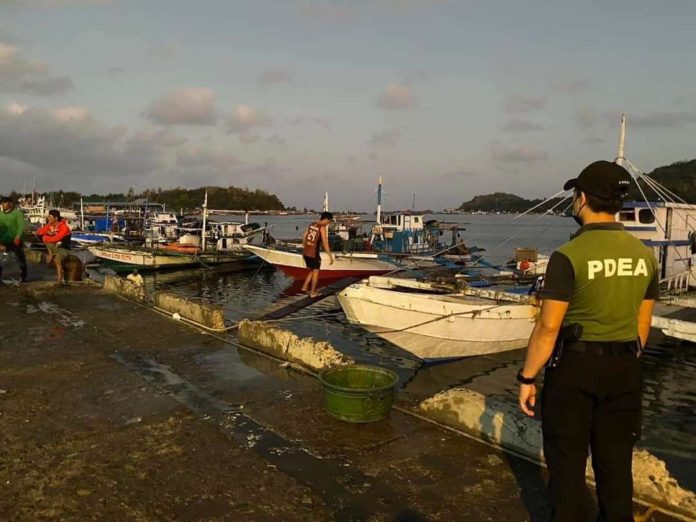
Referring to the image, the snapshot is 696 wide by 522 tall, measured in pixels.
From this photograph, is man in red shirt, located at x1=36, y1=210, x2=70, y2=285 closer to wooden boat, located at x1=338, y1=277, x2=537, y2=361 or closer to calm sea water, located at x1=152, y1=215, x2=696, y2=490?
calm sea water, located at x1=152, y1=215, x2=696, y2=490

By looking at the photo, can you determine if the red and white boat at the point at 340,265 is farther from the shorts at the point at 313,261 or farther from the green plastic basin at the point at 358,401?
the green plastic basin at the point at 358,401

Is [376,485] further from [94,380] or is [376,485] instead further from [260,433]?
[94,380]

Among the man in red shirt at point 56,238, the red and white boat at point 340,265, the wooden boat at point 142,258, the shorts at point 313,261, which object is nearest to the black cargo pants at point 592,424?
the shorts at point 313,261

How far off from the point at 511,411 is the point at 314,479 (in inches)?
76.8

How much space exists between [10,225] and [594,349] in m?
14.3

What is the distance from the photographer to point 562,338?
9.16ft

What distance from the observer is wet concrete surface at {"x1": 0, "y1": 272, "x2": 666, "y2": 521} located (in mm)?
3717

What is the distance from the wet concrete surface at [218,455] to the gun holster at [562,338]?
1.50m

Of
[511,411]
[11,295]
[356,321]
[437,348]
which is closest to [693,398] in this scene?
[437,348]

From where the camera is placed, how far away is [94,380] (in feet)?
21.1

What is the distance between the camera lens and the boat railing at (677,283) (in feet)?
48.2

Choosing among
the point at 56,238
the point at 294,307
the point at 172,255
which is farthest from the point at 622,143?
the point at 172,255

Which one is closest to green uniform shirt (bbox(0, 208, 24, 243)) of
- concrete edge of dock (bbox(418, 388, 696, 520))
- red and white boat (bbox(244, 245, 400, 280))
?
concrete edge of dock (bbox(418, 388, 696, 520))

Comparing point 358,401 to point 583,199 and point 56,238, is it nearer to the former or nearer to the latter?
point 583,199
